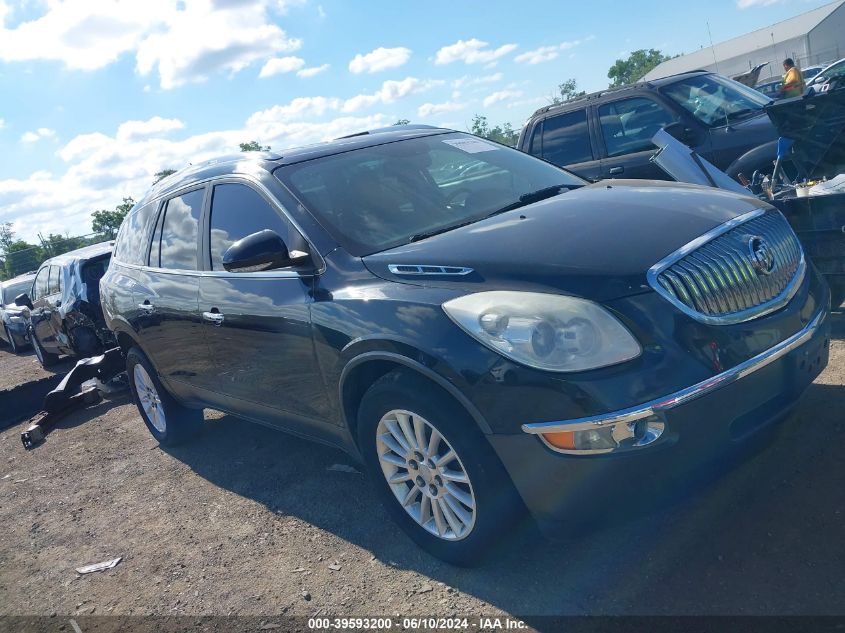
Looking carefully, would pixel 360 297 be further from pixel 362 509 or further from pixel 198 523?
pixel 198 523

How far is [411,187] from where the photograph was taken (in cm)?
415

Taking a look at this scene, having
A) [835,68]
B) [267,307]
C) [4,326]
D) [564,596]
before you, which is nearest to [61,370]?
[4,326]

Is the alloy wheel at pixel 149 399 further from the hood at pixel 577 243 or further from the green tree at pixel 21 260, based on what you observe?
the green tree at pixel 21 260

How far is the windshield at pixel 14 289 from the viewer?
16.3m

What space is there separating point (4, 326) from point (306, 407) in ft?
47.5

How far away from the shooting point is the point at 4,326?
15.9m

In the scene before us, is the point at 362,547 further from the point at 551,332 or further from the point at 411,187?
the point at 411,187

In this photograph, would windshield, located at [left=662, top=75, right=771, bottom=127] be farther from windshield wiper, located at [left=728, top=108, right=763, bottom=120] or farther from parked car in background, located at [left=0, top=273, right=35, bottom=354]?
parked car in background, located at [left=0, top=273, right=35, bottom=354]

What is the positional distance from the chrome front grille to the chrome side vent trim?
2.47 ft

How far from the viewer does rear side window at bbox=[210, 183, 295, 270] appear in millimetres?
4043

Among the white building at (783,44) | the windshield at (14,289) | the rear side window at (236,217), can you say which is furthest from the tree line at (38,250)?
the white building at (783,44)

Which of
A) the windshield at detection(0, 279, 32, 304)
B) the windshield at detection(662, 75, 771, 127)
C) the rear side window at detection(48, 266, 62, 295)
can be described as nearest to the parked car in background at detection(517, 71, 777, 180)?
the windshield at detection(662, 75, 771, 127)

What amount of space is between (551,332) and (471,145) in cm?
242

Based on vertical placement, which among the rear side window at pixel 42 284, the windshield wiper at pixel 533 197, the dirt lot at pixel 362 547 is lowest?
the dirt lot at pixel 362 547
